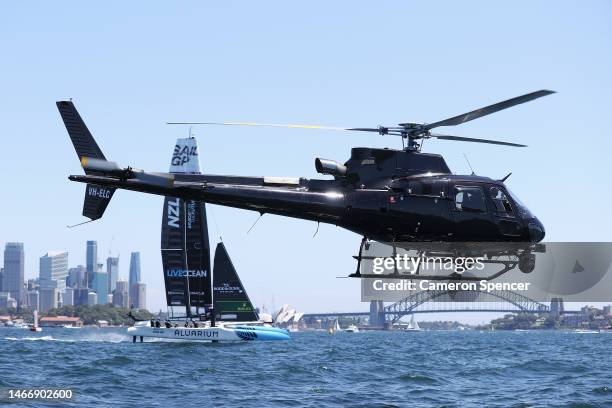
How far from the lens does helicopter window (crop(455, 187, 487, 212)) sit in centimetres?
2352

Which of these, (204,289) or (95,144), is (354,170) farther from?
(204,289)

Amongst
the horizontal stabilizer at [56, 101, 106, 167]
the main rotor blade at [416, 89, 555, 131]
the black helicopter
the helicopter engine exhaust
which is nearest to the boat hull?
the horizontal stabilizer at [56, 101, 106, 167]

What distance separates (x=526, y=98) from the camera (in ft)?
66.8

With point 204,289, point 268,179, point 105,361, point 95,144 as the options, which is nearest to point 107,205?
point 95,144

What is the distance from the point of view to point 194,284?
6706 centimetres

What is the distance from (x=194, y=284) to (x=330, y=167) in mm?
45599

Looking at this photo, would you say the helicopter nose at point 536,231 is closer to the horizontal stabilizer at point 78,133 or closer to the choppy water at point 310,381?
the choppy water at point 310,381

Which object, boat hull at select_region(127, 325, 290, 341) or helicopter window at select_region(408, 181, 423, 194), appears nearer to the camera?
helicopter window at select_region(408, 181, 423, 194)

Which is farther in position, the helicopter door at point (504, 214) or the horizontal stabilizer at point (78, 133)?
the helicopter door at point (504, 214)

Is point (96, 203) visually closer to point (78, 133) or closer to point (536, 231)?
point (78, 133)

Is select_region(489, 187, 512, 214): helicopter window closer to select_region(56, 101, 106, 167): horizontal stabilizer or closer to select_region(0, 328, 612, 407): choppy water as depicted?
select_region(0, 328, 612, 407): choppy water

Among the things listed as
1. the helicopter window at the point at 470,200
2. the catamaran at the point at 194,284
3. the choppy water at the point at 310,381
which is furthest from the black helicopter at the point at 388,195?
the catamaran at the point at 194,284

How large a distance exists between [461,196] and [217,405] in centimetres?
932

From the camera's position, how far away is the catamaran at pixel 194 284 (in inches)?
2589
